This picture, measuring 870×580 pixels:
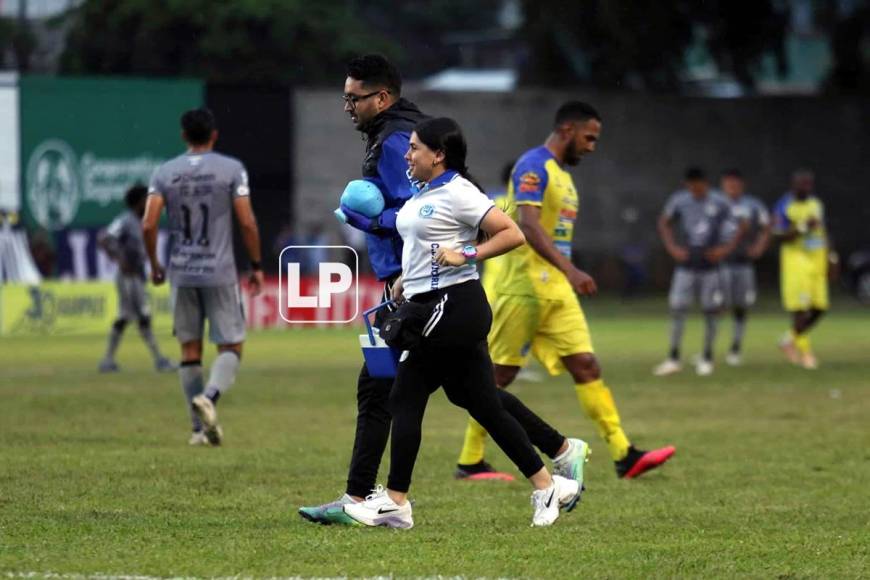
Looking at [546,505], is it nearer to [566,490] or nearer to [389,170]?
[566,490]

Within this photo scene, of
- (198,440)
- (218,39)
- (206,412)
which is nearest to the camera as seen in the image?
(206,412)

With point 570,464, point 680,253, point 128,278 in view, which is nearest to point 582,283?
point 570,464

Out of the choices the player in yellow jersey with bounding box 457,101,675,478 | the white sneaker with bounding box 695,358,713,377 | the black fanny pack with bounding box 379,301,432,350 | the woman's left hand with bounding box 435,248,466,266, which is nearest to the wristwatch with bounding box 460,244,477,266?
the woman's left hand with bounding box 435,248,466,266

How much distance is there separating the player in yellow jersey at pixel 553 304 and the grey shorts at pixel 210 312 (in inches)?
80.9

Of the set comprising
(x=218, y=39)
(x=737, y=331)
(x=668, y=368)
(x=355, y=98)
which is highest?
(x=218, y=39)

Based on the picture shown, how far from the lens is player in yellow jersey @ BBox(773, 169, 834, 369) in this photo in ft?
68.7

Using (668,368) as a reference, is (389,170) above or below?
above

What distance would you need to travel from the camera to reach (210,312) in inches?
481

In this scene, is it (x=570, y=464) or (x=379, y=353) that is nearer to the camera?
(x=379, y=353)

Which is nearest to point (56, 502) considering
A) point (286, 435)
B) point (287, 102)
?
point (286, 435)

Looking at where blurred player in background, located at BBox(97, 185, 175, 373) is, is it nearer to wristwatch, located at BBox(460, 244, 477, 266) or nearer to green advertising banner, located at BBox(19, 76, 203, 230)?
wristwatch, located at BBox(460, 244, 477, 266)

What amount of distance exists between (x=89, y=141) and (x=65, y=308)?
21.5 feet

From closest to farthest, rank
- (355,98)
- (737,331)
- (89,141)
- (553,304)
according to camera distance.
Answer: (355,98), (553,304), (737,331), (89,141)

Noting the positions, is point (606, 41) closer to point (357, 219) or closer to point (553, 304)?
point (553, 304)
